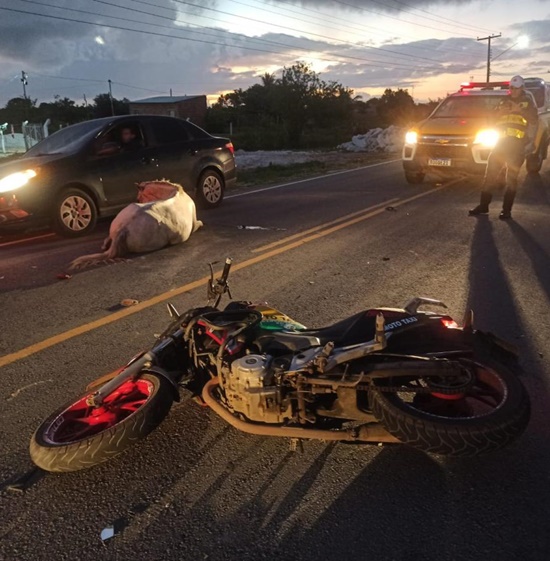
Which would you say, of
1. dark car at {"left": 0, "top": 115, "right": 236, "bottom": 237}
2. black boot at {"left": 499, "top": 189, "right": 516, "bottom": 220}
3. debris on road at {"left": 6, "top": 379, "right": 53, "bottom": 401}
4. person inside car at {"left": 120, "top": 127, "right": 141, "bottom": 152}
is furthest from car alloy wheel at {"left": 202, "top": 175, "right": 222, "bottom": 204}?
debris on road at {"left": 6, "top": 379, "right": 53, "bottom": 401}

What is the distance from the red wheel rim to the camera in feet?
9.71

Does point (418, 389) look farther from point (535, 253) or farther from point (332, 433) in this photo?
point (535, 253)

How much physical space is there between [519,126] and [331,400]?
24.6ft

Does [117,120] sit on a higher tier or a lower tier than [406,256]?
higher

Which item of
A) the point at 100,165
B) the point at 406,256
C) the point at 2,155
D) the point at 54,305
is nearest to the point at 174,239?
the point at 100,165

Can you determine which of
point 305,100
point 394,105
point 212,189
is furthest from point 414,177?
point 394,105

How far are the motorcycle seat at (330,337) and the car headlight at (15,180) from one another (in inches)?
243

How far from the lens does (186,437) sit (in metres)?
3.14

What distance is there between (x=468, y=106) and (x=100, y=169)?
8406mm

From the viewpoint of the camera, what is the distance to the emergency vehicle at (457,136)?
448 inches

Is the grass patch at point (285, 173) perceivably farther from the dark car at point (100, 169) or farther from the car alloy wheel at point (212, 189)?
the dark car at point (100, 169)

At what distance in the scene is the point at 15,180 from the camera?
7844 mm

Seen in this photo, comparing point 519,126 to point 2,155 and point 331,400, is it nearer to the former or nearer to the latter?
point 331,400

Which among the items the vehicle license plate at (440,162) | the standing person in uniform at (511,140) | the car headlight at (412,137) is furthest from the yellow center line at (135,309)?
the car headlight at (412,137)
